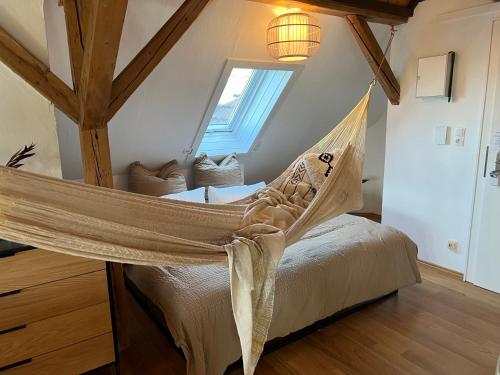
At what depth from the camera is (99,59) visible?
1481 millimetres

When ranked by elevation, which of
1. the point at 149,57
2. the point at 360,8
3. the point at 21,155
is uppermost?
the point at 360,8

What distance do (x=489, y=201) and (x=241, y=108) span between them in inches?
91.5

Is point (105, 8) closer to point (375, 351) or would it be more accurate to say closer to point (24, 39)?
point (24, 39)

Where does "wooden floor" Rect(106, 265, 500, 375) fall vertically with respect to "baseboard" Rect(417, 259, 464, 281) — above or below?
below

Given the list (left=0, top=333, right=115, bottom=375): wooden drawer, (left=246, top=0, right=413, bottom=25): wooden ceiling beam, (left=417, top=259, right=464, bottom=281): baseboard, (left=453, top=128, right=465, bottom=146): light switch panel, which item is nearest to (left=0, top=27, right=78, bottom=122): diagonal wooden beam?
(left=0, top=333, right=115, bottom=375): wooden drawer

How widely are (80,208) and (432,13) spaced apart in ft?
9.49

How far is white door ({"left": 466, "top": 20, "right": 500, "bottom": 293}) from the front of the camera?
8.35 feet

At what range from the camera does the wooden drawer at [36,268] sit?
152 cm

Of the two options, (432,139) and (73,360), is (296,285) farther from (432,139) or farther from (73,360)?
(432,139)

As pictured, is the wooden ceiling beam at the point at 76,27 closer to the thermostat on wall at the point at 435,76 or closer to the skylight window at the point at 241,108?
the skylight window at the point at 241,108

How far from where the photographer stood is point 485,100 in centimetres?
261

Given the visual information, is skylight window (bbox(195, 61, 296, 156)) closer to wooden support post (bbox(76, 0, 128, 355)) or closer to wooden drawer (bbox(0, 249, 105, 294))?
wooden support post (bbox(76, 0, 128, 355))

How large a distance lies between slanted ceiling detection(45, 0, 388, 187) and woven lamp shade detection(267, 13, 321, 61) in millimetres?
273

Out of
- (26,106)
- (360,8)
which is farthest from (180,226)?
(360,8)
